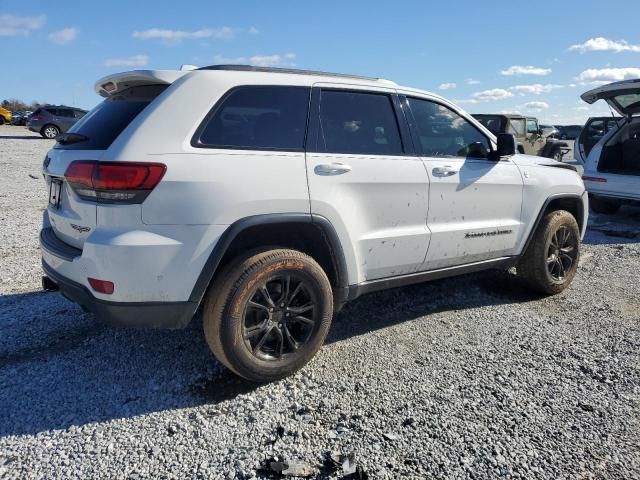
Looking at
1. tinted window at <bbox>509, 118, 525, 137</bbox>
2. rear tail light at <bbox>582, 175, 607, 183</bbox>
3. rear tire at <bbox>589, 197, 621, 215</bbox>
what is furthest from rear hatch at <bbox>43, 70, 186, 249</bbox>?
tinted window at <bbox>509, 118, 525, 137</bbox>

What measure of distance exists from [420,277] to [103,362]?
2.34 meters

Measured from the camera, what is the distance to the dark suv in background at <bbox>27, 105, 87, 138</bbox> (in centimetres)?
2388

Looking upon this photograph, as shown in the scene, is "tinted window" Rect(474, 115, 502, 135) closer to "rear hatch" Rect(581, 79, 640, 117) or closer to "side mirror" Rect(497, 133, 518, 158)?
"rear hatch" Rect(581, 79, 640, 117)

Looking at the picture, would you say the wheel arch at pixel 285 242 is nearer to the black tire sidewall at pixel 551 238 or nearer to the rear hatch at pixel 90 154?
the rear hatch at pixel 90 154

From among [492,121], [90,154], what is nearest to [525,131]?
[492,121]

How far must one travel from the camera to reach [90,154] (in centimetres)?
276

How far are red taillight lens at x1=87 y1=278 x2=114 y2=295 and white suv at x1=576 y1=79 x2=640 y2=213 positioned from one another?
300 inches

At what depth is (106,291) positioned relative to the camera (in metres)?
2.66

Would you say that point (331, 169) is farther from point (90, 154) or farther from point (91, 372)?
point (91, 372)

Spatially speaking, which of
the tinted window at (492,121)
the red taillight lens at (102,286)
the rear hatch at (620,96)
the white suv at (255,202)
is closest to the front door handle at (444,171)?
the white suv at (255,202)

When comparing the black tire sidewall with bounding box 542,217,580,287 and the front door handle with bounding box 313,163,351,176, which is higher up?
the front door handle with bounding box 313,163,351,176

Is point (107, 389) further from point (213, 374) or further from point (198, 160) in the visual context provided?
point (198, 160)

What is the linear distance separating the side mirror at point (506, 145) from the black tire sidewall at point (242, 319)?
200cm

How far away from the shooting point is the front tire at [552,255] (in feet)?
15.1
